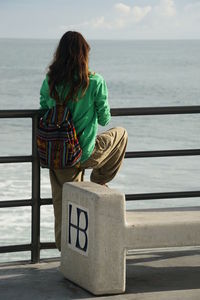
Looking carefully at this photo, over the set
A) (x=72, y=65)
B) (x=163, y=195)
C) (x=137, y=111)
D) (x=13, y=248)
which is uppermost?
(x=72, y=65)

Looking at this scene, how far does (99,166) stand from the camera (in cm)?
752

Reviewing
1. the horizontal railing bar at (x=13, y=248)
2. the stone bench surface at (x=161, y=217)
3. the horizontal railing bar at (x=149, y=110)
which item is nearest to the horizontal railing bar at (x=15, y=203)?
the horizontal railing bar at (x=13, y=248)

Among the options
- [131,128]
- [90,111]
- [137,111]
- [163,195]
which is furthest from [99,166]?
[131,128]

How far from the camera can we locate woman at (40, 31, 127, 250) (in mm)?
7230

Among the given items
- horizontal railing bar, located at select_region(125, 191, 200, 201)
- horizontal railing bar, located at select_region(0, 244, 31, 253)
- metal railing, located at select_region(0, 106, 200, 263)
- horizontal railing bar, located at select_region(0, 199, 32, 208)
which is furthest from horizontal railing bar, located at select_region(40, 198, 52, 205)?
horizontal railing bar, located at select_region(125, 191, 200, 201)

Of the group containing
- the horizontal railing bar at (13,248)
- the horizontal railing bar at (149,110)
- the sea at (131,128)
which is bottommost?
the sea at (131,128)

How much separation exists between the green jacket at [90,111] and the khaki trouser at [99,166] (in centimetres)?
12

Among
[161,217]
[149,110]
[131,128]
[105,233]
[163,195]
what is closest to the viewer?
[105,233]

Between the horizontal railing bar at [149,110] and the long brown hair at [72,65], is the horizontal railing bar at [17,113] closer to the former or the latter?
the long brown hair at [72,65]

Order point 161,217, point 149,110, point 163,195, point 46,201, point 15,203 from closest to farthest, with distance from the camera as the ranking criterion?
point 161,217
point 15,203
point 46,201
point 149,110
point 163,195

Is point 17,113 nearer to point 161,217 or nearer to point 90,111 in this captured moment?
point 90,111

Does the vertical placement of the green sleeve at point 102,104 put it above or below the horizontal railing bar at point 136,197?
above

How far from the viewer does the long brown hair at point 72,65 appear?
23.7 ft

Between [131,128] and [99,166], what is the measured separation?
40895 millimetres
